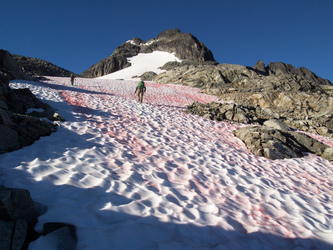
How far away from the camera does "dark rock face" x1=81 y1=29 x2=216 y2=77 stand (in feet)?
343

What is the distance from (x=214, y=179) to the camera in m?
5.04

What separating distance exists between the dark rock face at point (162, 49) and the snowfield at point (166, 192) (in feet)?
325

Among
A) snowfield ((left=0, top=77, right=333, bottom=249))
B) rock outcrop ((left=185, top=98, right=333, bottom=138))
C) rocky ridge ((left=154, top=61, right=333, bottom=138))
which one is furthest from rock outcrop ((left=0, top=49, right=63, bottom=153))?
rocky ridge ((left=154, top=61, right=333, bottom=138))

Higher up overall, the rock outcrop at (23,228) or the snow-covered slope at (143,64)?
the snow-covered slope at (143,64)

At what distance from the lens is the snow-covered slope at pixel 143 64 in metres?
89.6

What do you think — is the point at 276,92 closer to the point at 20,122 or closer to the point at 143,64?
the point at 20,122

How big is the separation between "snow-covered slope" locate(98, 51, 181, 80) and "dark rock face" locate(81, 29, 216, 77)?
13.7 ft

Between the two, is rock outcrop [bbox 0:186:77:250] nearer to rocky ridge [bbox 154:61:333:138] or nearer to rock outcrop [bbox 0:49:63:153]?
rock outcrop [bbox 0:49:63:153]

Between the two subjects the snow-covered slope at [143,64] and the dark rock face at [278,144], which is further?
the snow-covered slope at [143,64]

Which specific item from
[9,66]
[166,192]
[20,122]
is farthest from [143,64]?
[166,192]

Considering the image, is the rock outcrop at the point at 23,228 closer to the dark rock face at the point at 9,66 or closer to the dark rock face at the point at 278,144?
the dark rock face at the point at 278,144

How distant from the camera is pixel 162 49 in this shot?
383 feet

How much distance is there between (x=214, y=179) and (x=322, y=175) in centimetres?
488

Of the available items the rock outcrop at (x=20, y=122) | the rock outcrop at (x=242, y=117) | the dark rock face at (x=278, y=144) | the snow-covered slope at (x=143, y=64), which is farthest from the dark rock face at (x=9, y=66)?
the snow-covered slope at (x=143, y=64)
